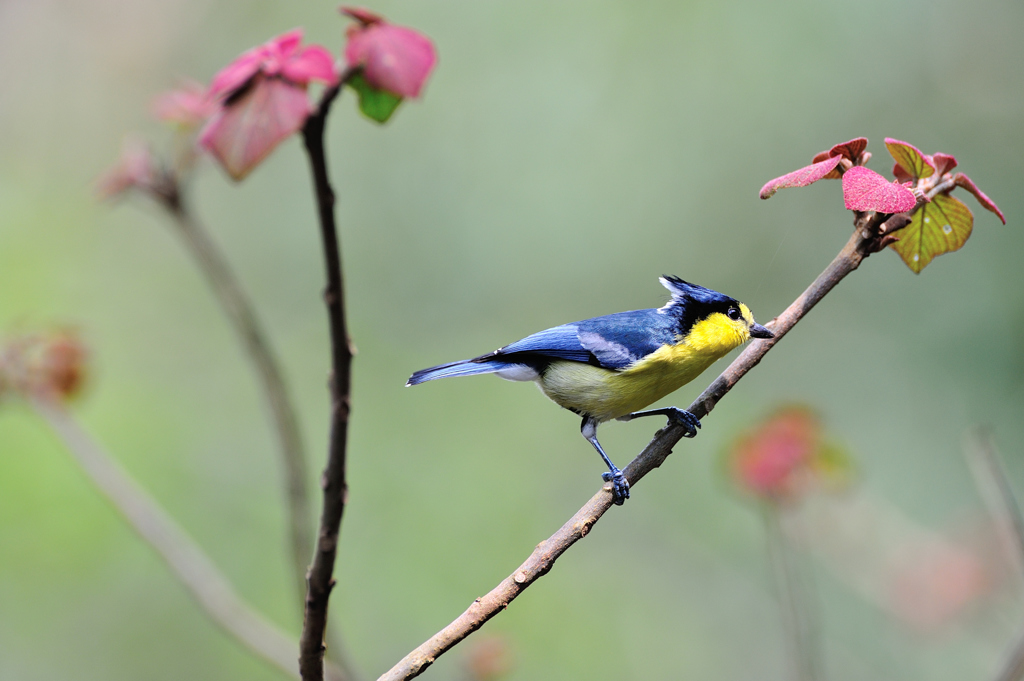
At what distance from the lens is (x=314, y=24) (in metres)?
6.32

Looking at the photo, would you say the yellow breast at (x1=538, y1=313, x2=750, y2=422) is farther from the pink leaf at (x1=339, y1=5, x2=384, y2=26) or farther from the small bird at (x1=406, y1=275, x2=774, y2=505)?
the pink leaf at (x1=339, y1=5, x2=384, y2=26)

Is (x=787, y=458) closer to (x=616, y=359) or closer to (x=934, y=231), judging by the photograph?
(x=616, y=359)

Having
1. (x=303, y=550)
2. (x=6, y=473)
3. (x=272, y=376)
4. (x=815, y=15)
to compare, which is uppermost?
(x=815, y=15)

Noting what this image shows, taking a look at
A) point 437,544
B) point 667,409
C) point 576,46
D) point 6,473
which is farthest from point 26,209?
point 667,409

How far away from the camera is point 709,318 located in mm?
1186

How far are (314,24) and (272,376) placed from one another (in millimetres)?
5560

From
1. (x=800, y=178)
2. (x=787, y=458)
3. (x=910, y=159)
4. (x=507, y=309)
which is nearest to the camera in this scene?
(x=800, y=178)

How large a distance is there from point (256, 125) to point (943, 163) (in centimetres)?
77

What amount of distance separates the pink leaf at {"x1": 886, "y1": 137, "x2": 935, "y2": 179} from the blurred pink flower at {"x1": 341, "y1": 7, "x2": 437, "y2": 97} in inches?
21.5

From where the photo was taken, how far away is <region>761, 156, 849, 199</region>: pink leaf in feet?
2.81

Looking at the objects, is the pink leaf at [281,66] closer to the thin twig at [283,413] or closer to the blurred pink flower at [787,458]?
the thin twig at [283,413]

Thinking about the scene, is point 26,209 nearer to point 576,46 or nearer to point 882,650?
point 576,46

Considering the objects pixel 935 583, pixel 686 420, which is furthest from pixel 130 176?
pixel 935 583

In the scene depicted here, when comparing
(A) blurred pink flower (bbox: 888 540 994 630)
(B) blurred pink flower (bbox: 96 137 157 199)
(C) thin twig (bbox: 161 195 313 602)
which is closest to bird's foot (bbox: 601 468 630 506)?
(C) thin twig (bbox: 161 195 313 602)
